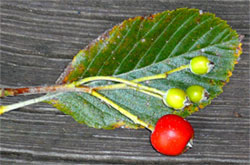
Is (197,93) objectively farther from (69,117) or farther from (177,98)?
(69,117)

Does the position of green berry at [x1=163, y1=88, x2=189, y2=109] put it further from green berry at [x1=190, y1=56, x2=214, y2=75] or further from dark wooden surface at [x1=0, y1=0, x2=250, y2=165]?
dark wooden surface at [x1=0, y1=0, x2=250, y2=165]

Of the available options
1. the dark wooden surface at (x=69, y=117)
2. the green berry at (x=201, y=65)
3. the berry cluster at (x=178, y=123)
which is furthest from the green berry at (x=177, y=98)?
the dark wooden surface at (x=69, y=117)

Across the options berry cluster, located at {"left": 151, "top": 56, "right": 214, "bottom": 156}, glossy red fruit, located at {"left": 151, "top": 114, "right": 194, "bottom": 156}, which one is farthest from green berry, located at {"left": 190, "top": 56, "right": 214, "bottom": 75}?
glossy red fruit, located at {"left": 151, "top": 114, "right": 194, "bottom": 156}

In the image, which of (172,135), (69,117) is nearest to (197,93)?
(172,135)

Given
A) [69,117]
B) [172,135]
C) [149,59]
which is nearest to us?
[172,135]

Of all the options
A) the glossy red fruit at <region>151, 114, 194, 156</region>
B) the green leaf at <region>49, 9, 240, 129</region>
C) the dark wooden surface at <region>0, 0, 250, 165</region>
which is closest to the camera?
the glossy red fruit at <region>151, 114, 194, 156</region>

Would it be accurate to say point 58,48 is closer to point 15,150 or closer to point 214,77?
point 15,150

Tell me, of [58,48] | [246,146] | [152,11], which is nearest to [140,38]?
[152,11]
